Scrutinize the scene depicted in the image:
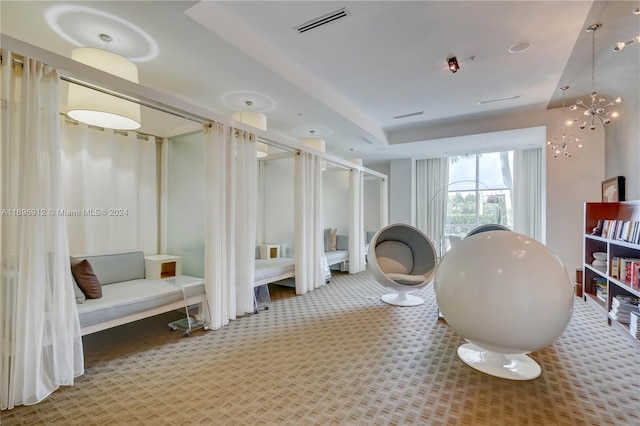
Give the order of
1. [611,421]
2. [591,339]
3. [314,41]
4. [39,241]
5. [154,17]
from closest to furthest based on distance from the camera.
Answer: [611,421] < [39,241] < [154,17] < [591,339] < [314,41]

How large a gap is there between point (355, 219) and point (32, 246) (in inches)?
206

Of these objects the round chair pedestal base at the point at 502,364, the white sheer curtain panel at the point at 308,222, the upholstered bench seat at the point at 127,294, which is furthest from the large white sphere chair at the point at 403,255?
the upholstered bench seat at the point at 127,294

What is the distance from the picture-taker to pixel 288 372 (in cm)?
240

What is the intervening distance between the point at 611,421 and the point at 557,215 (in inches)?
183

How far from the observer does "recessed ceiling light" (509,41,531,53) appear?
341cm

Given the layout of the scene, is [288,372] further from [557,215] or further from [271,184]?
[557,215]

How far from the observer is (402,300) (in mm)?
4316

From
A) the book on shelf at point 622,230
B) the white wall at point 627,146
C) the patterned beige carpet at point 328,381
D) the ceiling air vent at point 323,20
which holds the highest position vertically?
the ceiling air vent at point 323,20

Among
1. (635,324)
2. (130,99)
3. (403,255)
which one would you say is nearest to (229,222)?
(130,99)

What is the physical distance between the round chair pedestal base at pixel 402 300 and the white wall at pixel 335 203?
103 inches

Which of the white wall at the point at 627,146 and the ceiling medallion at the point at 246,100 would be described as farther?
the ceiling medallion at the point at 246,100

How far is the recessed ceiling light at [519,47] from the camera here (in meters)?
3.41

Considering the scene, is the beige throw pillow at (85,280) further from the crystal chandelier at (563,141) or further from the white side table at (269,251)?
the crystal chandelier at (563,141)

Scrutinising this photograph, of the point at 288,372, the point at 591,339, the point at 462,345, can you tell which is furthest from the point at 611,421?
the point at 288,372
